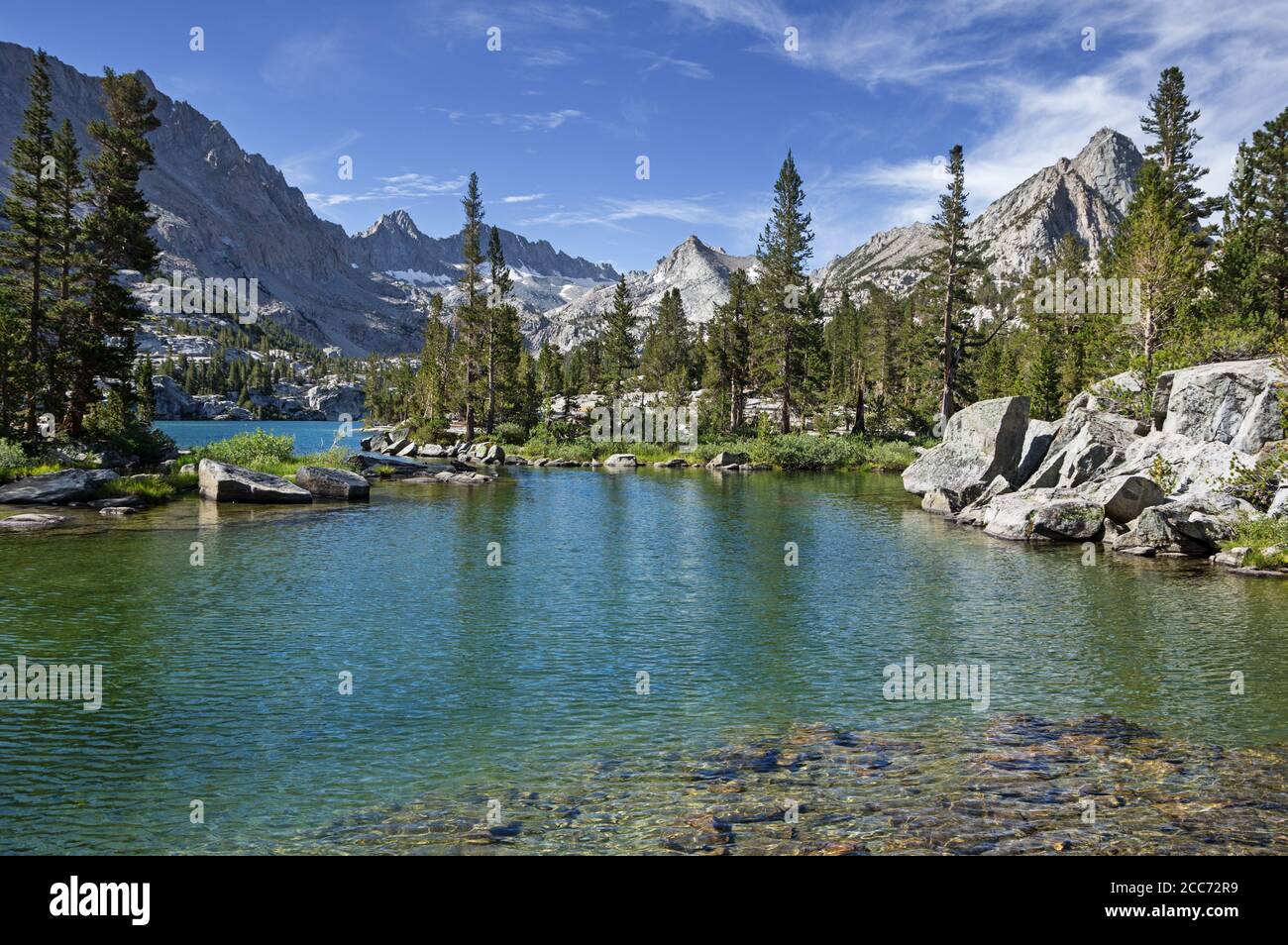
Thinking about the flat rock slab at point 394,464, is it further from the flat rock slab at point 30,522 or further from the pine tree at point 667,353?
the pine tree at point 667,353

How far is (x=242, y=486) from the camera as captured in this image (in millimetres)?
40750

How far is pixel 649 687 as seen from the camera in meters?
14.7

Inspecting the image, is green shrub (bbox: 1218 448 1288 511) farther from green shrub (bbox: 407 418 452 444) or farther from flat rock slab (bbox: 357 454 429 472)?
green shrub (bbox: 407 418 452 444)

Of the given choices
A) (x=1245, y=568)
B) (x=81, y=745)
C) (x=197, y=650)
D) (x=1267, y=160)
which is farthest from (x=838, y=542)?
(x=1267, y=160)

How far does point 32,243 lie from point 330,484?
63.2 feet

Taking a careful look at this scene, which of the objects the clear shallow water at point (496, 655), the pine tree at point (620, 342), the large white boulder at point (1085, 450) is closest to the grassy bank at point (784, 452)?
the pine tree at point (620, 342)

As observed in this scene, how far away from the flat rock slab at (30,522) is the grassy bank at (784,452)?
52346 millimetres

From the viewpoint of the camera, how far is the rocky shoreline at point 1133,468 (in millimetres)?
29109

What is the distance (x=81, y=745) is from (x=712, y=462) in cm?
6992

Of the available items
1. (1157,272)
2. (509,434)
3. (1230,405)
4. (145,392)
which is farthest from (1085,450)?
(509,434)

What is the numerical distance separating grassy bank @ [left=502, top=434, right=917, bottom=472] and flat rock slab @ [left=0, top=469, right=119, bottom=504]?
47497 millimetres

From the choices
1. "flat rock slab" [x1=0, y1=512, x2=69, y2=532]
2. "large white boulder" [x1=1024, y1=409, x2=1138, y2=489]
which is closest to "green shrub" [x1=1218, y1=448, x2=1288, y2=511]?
"large white boulder" [x1=1024, y1=409, x2=1138, y2=489]

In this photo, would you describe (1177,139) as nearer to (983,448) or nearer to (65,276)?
(983,448)
